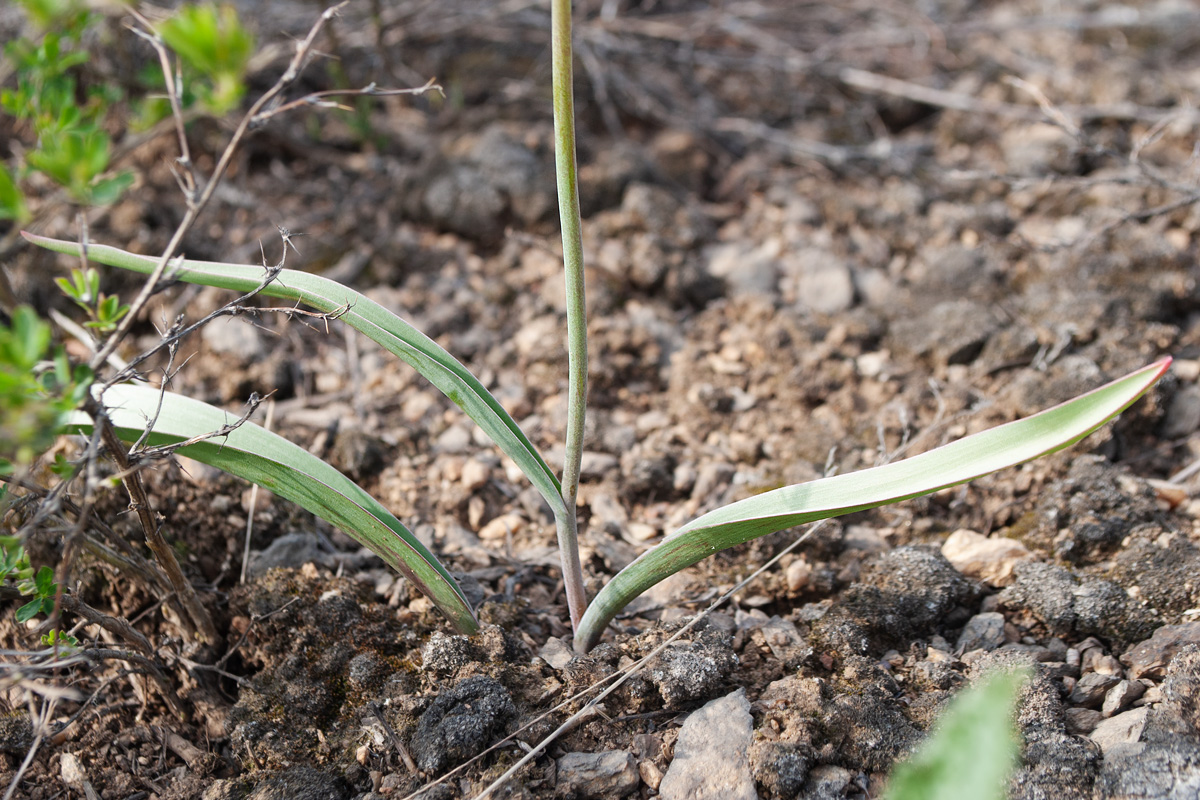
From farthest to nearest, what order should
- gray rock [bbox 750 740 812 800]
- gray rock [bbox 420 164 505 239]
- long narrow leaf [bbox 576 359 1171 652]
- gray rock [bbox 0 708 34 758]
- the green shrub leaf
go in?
gray rock [bbox 420 164 505 239] < gray rock [bbox 0 708 34 758] < gray rock [bbox 750 740 812 800] < long narrow leaf [bbox 576 359 1171 652] < the green shrub leaf

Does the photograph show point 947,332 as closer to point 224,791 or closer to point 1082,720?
point 1082,720

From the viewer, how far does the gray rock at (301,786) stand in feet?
3.37

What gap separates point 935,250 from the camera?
2156mm

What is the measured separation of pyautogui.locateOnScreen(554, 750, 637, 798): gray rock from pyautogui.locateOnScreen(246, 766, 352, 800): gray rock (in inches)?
11.2

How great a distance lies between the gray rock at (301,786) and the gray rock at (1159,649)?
3.66 feet

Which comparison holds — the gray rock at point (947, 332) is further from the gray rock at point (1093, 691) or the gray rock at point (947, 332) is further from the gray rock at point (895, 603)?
the gray rock at point (1093, 691)

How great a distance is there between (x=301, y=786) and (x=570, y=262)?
0.74 m

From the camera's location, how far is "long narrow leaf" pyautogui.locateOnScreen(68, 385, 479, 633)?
1063 millimetres

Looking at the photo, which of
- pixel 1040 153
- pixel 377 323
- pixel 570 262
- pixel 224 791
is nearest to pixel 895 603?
pixel 570 262

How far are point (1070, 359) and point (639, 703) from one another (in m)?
1.25

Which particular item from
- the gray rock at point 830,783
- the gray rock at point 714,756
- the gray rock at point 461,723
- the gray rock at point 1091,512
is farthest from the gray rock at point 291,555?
the gray rock at point 1091,512

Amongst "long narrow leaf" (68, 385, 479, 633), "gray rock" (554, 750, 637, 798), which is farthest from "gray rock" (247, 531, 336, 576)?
"gray rock" (554, 750, 637, 798)

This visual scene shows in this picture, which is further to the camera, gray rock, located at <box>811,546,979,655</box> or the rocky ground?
gray rock, located at <box>811,546,979,655</box>

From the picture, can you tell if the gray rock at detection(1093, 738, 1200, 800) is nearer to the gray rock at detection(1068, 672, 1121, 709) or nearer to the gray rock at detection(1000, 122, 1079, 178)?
the gray rock at detection(1068, 672, 1121, 709)
